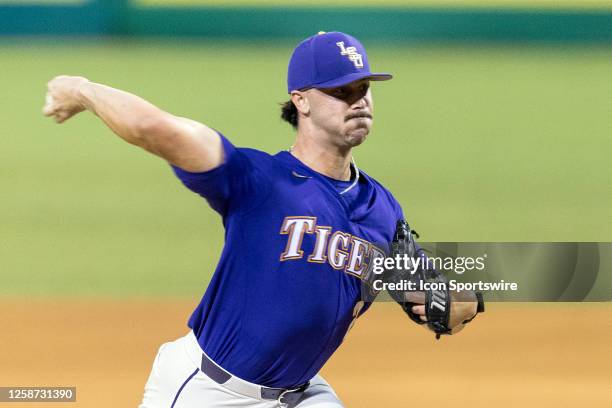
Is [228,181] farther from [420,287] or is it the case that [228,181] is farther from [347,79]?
[420,287]

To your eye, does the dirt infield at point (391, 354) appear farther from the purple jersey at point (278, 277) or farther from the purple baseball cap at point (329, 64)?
A: the purple baseball cap at point (329, 64)

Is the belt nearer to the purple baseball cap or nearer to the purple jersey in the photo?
the purple jersey

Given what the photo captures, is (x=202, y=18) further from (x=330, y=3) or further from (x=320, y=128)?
(x=320, y=128)

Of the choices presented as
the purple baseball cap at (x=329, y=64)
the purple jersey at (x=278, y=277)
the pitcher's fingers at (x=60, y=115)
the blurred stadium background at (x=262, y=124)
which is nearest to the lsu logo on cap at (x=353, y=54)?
the purple baseball cap at (x=329, y=64)

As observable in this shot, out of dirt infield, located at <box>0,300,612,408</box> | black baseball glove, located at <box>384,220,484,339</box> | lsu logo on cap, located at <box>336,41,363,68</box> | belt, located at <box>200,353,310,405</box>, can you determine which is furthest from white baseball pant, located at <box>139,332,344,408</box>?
dirt infield, located at <box>0,300,612,408</box>

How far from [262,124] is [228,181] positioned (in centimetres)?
527

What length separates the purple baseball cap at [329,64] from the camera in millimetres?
2900

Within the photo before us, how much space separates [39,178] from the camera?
7707 mm

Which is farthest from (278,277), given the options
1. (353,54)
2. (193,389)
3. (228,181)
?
(353,54)

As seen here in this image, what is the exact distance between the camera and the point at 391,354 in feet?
19.4

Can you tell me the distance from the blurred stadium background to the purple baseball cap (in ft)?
13.9

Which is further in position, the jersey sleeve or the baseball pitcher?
the baseball pitcher

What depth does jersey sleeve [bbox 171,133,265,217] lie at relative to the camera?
2453 millimetres

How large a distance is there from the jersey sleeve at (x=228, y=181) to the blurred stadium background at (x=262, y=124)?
4.41m
